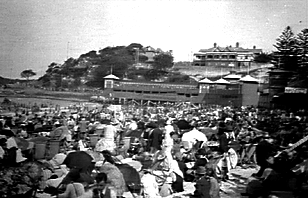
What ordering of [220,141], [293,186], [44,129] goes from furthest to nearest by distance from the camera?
[220,141] < [44,129] < [293,186]

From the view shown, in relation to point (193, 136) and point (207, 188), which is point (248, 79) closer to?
point (193, 136)

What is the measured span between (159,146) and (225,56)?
79 cm

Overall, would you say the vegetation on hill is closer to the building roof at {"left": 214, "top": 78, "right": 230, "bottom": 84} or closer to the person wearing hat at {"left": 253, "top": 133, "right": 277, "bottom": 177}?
the building roof at {"left": 214, "top": 78, "right": 230, "bottom": 84}

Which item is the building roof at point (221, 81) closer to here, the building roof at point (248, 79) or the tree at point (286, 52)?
the building roof at point (248, 79)

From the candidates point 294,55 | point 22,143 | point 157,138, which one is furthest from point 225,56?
point 22,143

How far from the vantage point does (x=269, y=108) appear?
2793 mm

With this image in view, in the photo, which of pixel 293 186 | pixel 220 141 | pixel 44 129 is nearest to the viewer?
pixel 293 186

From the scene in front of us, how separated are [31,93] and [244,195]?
161 centimetres

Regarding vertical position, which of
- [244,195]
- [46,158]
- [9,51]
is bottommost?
[244,195]

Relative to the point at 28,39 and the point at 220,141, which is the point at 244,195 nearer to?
the point at 220,141

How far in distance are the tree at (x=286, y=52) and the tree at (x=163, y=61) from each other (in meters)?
0.76

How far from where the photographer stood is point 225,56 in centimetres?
272

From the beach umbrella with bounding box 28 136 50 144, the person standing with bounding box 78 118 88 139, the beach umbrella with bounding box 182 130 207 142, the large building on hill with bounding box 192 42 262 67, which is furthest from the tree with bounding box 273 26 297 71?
the beach umbrella with bounding box 28 136 50 144

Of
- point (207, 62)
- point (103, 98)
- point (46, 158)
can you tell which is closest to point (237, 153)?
point (207, 62)
